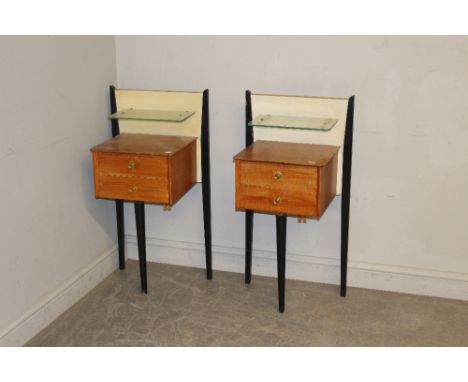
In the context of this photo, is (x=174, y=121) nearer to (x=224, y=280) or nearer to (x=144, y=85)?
(x=144, y=85)

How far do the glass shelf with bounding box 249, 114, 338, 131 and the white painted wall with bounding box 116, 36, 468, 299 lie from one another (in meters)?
0.17

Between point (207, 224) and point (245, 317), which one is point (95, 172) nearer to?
point (207, 224)

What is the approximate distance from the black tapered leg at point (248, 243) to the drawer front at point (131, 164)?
1.84 ft

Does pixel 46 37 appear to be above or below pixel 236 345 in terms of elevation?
above

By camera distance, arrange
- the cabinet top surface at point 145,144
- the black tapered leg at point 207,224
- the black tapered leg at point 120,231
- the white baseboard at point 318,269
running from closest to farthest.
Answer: the cabinet top surface at point 145,144, the white baseboard at point 318,269, the black tapered leg at point 207,224, the black tapered leg at point 120,231

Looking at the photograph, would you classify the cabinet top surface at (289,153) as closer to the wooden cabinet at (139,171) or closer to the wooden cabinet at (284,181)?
the wooden cabinet at (284,181)

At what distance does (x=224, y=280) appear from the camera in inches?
136

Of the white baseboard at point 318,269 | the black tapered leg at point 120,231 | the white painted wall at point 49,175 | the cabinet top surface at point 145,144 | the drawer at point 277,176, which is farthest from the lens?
the black tapered leg at point 120,231

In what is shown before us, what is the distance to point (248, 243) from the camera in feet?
11.0

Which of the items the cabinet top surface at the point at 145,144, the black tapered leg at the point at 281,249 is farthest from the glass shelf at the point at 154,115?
the black tapered leg at the point at 281,249

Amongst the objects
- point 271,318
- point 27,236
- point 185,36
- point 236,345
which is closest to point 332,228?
point 271,318

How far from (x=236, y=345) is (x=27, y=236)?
41.8 inches

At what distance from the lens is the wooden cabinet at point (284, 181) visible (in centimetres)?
276

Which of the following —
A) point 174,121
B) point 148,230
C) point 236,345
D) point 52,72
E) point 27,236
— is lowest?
point 236,345
